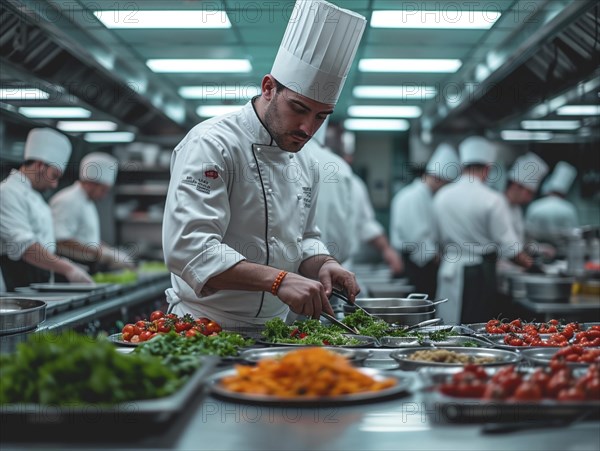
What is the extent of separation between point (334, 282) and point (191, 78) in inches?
173

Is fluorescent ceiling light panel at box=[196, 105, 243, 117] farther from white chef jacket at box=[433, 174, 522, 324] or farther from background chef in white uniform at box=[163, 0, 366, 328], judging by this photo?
background chef in white uniform at box=[163, 0, 366, 328]

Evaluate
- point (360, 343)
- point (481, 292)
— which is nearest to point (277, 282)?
point (360, 343)

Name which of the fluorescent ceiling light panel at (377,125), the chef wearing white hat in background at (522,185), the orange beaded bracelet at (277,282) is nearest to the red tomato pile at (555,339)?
the orange beaded bracelet at (277,282)

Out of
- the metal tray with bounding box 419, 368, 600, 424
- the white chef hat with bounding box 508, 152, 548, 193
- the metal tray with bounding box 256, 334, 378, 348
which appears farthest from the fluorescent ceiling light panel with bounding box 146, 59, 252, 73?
the metal tray with bounding box 419, 368, 600, 424

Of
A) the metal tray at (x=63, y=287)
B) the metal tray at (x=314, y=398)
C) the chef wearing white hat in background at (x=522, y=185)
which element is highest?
the chef wearing white hat in background at (x=522, y=185)

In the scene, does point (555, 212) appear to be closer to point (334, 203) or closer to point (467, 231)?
point (467, 231)

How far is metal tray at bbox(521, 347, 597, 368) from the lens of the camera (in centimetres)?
145

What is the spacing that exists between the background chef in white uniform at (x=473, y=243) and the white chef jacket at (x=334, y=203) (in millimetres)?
1541

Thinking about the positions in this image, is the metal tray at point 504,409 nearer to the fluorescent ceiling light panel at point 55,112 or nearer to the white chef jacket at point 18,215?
the white chef jacket at point 18,215

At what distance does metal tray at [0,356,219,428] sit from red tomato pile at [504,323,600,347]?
1080 mm

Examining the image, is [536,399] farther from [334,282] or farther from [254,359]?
[334,282]

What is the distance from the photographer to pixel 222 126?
2.24m

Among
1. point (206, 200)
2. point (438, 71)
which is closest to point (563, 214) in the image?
point (438, 71)

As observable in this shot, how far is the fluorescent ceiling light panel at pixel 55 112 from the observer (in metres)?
4.15
